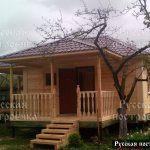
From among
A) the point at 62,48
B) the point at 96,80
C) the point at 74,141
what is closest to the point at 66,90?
the point at 96,80

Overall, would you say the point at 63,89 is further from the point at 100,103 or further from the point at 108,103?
the point at 100,103

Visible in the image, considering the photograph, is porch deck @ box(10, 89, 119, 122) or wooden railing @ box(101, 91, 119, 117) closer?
porch deck @ box(10, 89, 119, 122)

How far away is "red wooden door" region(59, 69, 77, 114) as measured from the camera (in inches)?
669

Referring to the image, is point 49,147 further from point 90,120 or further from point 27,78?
point 27,78

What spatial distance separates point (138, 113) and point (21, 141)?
18.0 feet

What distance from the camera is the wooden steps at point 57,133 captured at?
491 inches

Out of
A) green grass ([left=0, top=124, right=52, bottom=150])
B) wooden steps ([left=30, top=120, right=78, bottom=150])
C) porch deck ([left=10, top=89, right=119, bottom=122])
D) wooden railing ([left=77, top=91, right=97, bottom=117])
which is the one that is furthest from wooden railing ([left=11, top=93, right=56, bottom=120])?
wooden railing ([left=77, top=91, right=97, bottom=117])

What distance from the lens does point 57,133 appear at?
13180mm

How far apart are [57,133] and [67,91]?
4.21 metres

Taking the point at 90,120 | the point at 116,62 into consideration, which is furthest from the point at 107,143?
the point at 116,62

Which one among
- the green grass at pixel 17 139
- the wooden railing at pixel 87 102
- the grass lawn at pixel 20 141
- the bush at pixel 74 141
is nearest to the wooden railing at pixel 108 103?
the wooden railing at pixel 87 102

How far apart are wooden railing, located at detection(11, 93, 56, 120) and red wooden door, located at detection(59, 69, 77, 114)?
1.12m

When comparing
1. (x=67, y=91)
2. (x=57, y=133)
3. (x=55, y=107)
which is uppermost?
(x=67, y=91)

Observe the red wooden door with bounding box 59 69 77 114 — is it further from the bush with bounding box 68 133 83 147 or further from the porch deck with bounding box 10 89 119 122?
the bush with bounding box 68 133 83 147
